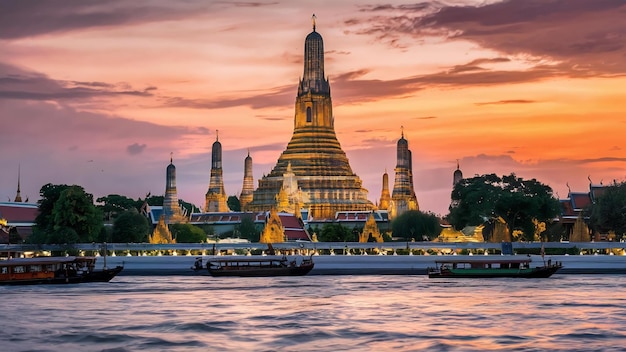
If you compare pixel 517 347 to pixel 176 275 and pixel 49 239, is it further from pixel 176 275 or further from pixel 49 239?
pixel 49 239

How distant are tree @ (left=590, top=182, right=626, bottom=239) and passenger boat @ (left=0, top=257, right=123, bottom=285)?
3153cm

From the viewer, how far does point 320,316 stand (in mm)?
41312

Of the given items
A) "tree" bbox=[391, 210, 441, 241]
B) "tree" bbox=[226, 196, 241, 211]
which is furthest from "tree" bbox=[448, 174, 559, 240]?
"tree" bbox=[226, 196, 241, 211]

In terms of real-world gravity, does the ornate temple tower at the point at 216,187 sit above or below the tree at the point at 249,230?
above

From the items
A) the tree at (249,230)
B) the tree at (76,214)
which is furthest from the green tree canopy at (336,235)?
the tree at (76,214)

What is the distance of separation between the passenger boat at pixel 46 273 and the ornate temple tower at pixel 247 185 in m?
74.6

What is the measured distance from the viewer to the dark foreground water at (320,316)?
34281 mm

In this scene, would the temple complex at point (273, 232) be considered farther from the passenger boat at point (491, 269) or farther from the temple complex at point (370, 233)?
the passenger boat at point (491, 269)

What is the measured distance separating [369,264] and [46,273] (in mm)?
19378

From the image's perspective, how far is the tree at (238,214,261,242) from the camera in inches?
4109

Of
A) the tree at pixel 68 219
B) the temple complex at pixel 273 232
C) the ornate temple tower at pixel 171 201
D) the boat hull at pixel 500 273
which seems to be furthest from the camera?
the ornate temple tower at pixel 171 201

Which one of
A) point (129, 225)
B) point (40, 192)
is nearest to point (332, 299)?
point (129, 225)

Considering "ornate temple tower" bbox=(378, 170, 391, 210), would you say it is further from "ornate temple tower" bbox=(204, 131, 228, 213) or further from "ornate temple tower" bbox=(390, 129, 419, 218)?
"ornate temple tower" bbox=(204, 131, 228, 213)

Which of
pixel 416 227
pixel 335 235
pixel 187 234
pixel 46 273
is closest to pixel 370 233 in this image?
pixel 335 235
